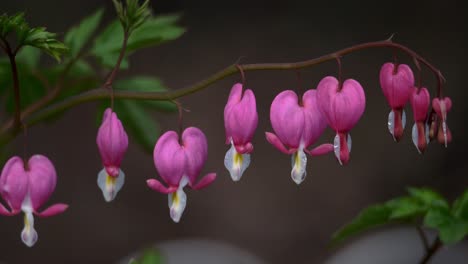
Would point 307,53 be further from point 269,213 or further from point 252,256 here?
point 252,256

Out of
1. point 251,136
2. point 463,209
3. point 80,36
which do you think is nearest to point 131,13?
point 251,136

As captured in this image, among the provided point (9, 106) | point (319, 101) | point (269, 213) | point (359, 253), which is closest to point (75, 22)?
point (269, 213)

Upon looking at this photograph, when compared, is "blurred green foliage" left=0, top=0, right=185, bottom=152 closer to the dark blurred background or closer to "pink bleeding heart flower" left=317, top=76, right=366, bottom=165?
"pink bleeding heart flower" left=317, top=76, right=366, bottom=165

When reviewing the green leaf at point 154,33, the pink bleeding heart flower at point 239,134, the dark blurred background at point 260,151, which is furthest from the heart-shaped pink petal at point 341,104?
the dark blurred background at point 260,151

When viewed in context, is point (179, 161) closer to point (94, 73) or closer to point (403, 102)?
point (403, 102)

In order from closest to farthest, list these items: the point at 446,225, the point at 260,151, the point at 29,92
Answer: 1. the point at 446,225
2. the point at 29,92
3. the point at 260,151

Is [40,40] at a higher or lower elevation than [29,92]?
higher
